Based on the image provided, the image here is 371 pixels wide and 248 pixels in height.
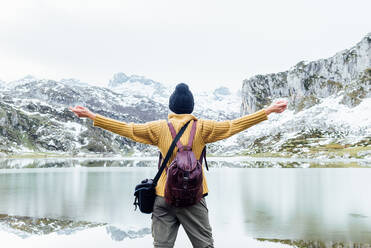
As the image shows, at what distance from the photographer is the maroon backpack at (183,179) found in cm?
509

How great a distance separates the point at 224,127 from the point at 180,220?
1.68 meters

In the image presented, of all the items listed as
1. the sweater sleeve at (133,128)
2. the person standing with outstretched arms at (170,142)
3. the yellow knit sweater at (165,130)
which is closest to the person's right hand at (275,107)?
the person standing with outstretched arms at (170,142)

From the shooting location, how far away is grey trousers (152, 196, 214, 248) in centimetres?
543

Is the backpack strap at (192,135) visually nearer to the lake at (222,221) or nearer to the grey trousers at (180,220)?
the grey trousers at (180,220)

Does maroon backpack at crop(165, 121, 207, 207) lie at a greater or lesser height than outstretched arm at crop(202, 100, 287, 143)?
lesser

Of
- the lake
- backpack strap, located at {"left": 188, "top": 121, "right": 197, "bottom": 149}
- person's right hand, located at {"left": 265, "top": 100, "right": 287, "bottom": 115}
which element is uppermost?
person's right hand, located at {"left": 265, "top": 100, "right": 287, "bottom": 115}

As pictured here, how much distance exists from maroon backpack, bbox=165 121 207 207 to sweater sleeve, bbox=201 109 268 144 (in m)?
0.43

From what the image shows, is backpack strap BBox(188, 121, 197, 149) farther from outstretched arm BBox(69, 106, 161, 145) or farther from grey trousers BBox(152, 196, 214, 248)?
grey trousers BBox(152, 196, 214, 248)

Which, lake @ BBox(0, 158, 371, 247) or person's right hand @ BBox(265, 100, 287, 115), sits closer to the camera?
person's right hand @ BBox(265, 100, 287, 115)

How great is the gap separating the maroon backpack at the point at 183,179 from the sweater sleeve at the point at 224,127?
1.42 ft

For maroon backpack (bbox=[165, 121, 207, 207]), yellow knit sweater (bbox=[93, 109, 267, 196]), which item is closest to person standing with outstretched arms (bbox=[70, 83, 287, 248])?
yellow knit sweater (bbox=[93, 109, 267, 196])

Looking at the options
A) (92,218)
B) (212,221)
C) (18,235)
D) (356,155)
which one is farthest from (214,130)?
(356,155)

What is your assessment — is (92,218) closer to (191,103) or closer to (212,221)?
(212,221)

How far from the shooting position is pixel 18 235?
46.7ft
